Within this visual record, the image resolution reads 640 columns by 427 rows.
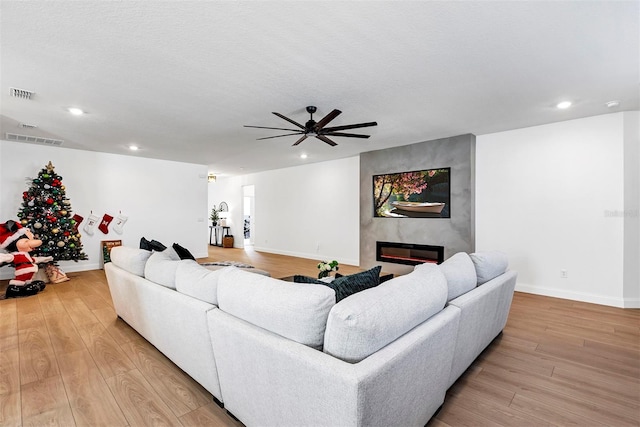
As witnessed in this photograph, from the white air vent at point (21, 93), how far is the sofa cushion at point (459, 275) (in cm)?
432

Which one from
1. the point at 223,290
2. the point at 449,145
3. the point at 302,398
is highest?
the point at 449,145

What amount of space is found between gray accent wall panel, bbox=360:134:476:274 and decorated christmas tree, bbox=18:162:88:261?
5330mm

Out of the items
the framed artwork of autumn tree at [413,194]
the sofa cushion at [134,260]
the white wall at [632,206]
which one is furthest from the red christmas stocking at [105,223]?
the white wall at [632,206]

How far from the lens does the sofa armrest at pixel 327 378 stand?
1102mm

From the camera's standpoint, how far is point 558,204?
4.25 meters

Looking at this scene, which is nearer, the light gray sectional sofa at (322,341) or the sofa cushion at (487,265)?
the light gray sectional sofa at (322,341)

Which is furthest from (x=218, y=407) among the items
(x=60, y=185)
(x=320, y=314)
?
(x=60, y=185)

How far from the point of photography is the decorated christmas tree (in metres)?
4.84

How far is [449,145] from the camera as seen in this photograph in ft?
16.6

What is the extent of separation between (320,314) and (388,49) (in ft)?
6.84

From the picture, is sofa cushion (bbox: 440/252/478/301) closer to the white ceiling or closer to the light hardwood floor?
→ the light hardwood floor

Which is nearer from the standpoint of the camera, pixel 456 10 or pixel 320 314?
pixel 320 314

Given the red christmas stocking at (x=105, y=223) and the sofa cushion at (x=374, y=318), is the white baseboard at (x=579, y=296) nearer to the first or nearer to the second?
the sofa cushion at (x=374, y=318)

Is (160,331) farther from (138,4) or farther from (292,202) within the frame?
(292,202)
